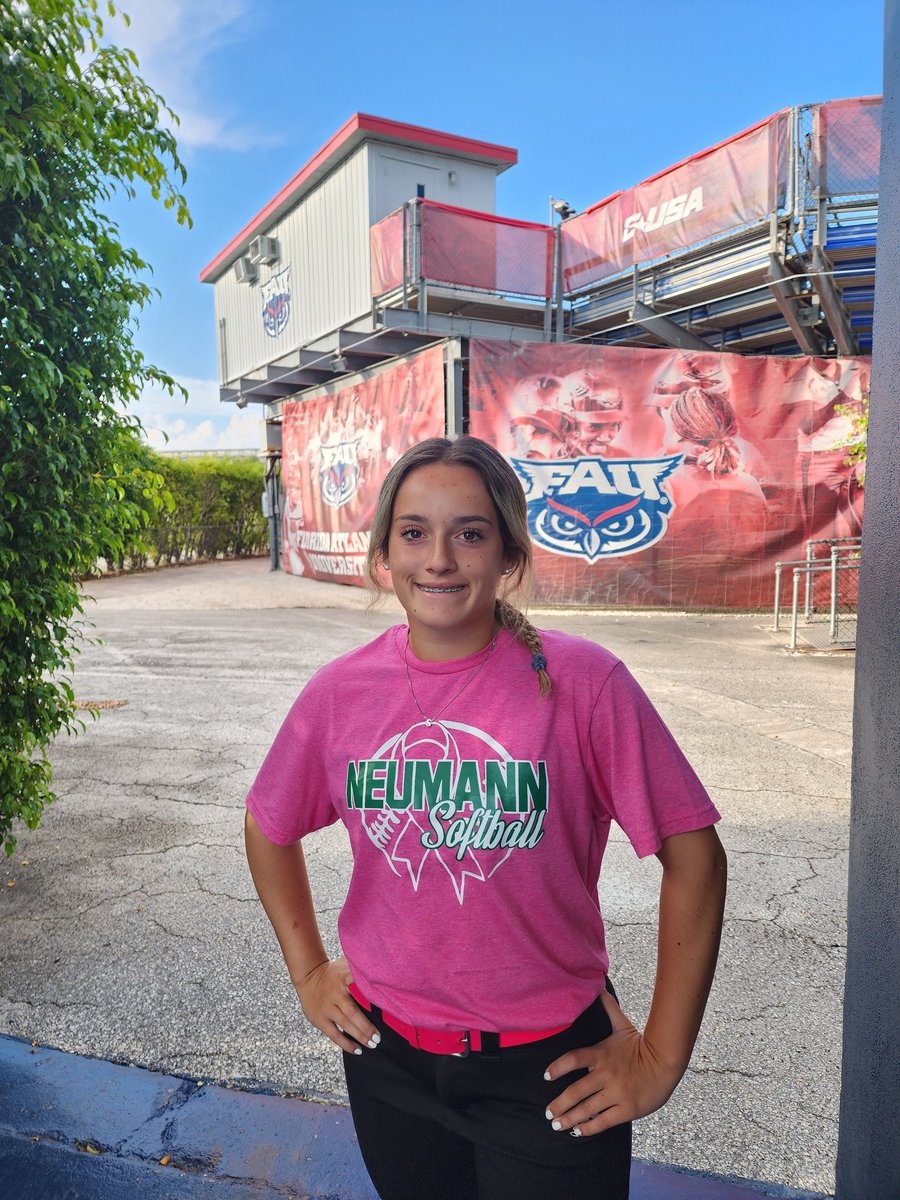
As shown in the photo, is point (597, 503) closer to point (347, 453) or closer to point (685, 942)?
point (347, 453)

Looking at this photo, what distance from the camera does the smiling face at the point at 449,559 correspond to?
4.71 feet

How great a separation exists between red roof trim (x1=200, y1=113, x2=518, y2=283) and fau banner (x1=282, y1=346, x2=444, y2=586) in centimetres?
488

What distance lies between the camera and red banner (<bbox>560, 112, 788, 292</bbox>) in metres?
11.0

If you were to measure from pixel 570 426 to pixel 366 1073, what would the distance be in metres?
10.4

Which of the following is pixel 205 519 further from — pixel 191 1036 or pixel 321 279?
pixel 191 1036

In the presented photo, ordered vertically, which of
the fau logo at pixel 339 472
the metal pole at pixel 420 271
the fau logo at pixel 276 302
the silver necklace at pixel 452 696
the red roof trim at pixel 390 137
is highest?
the red roof trim at pixel 390 137

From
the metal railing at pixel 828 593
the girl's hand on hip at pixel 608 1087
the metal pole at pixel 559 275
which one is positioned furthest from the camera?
the metal pole at pixel 559 275

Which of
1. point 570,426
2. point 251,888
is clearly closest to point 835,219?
point 570,426

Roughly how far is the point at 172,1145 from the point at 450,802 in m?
1.53

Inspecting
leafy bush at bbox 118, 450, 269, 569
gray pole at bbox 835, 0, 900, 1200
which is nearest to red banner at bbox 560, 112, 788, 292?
leafy bush at bbox 118, 450, 269, 569

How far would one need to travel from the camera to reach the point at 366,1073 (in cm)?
145

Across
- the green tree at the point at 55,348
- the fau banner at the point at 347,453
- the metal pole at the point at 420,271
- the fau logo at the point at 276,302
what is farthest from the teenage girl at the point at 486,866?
the fau logo at the point at 276,302

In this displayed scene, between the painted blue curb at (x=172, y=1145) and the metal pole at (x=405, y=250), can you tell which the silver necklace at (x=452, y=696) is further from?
the metal pole at (x=405, y=250)

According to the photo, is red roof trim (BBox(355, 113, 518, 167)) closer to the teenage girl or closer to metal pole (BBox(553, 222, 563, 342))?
metal pole (BBox(553, 222, 563, 342))
